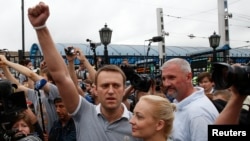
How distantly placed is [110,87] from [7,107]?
740 millimetres

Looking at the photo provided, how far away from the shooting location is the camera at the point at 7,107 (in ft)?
8.22

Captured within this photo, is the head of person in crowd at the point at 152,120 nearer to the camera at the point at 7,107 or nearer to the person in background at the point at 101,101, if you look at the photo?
Result: the person in background at the point at 101,101

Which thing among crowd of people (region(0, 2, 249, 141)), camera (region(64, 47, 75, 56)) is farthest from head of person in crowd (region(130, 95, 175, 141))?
camera (region(64, 47, 75, 56))

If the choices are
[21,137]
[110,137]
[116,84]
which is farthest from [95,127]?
[21,137]

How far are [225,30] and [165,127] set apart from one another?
12113 millimetres

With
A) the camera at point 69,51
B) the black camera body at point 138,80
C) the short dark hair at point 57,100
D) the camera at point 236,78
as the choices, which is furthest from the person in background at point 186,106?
the short dark hair at point 57,100

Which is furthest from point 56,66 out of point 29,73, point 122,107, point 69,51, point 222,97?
point 222,97

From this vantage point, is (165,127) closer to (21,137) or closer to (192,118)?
(192,118)

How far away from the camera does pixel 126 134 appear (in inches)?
114

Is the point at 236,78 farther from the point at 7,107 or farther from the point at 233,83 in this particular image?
the point at 7,107

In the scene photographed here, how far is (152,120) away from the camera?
2.70m

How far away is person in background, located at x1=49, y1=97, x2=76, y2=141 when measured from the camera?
3.96 metres

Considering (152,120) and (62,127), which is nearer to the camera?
(152,120)

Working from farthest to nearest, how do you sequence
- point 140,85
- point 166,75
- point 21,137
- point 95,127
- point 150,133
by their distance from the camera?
point 140,85 < point 166,75 < point 95,127 < point 150,133 < point 21,137
